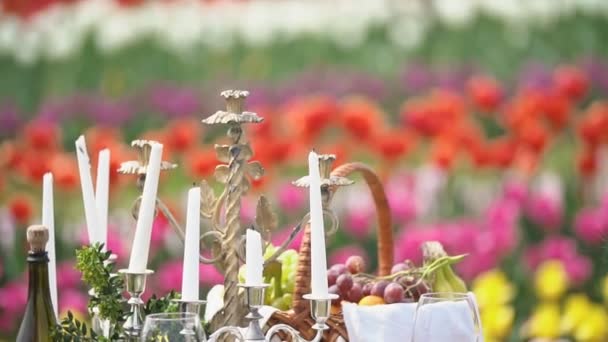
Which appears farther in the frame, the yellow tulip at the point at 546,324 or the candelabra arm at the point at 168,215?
the yellow tulip at the point at 546,324

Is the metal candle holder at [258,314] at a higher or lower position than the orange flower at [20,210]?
lower

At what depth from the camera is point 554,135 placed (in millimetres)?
4297

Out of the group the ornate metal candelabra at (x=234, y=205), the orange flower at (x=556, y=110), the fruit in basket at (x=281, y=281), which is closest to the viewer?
the ornate metal candelabra at (x=234, y=205)

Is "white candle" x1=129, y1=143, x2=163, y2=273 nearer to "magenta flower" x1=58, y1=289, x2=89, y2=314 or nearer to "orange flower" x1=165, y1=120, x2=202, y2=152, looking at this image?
"magenta flower" x1=58, y1=289, x2=89, y2=314

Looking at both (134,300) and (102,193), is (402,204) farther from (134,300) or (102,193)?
(134,300)

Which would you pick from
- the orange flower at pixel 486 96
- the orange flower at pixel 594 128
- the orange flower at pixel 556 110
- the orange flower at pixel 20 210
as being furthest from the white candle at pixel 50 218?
the orange flower at pixel 486 96

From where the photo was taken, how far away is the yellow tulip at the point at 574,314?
11.1 feet

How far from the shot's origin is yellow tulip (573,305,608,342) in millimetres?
3312

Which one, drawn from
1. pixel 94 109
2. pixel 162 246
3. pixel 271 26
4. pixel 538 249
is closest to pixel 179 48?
pixel 271 26

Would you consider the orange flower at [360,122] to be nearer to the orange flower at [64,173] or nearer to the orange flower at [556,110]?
the orange flower at [556,110]

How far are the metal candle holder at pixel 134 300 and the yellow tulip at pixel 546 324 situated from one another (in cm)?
204

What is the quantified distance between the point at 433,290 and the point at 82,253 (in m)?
0.53

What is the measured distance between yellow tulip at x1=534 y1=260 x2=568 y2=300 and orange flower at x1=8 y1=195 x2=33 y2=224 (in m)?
1.53

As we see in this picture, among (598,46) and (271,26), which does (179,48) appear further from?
(598,46)
